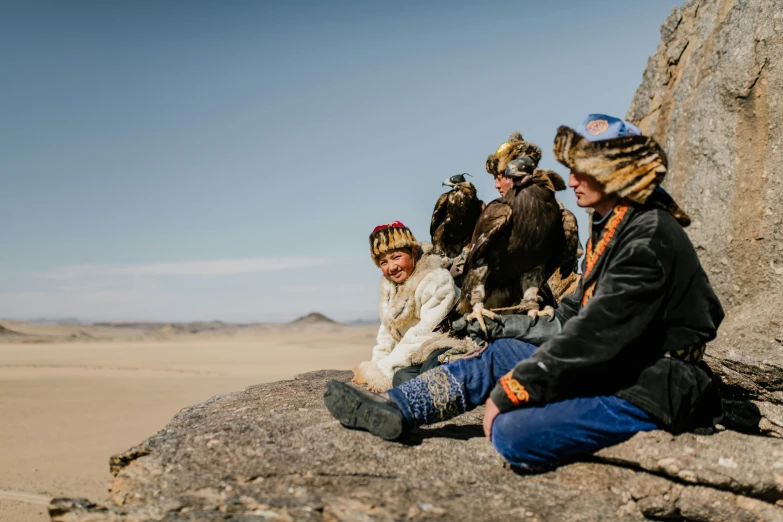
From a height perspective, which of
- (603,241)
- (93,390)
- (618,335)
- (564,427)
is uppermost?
(603,241)

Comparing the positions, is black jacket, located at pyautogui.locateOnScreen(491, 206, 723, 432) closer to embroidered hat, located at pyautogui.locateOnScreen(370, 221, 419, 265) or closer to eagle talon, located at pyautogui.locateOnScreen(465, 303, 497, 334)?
eagle talon, located at pyautogui.locateOnScreen(465, 303, 497, 334)

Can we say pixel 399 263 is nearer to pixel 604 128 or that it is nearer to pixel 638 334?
pixel 604 128

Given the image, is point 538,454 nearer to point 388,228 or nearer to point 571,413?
point 571,413

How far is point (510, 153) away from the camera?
430cm

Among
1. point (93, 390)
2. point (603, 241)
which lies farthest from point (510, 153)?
point (93, 390)

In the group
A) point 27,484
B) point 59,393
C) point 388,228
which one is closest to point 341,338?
point 59,393

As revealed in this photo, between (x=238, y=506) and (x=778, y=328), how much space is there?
11.7 ft

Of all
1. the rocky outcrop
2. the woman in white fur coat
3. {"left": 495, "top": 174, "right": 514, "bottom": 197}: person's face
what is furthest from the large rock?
{"left": 495, "top": 174, "right": 514, "bottom": 197}: person's face

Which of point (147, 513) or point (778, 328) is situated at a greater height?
point (778, 328)

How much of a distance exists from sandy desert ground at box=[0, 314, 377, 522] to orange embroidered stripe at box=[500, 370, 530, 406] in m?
5.26

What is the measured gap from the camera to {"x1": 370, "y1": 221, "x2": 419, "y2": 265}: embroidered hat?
4.52 meters

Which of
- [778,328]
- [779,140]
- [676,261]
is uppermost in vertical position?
[779,140]

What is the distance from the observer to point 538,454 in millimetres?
2906

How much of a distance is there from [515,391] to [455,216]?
2.26 meters
